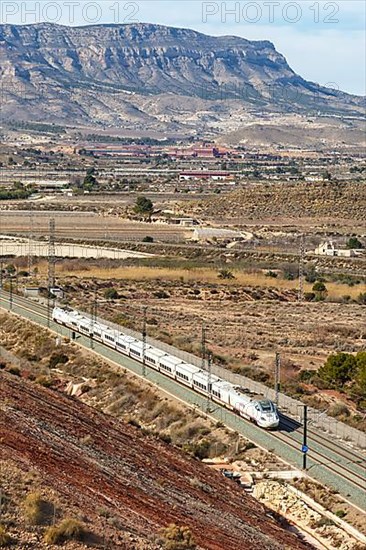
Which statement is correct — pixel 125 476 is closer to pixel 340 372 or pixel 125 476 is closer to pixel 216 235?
pixel 340 372

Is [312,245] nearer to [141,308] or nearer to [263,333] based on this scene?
[141,308]

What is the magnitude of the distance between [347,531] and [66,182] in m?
161

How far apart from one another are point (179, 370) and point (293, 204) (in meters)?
99.4

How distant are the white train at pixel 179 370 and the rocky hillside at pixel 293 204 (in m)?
80.4

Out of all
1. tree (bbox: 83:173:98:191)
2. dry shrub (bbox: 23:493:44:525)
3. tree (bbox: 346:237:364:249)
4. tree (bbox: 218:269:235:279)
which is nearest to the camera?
dry shrub (bbox: 23:493:44:525)

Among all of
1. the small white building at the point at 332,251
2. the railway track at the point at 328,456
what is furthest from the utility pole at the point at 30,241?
the railway track at the point at 328,456

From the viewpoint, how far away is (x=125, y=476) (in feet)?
84.2

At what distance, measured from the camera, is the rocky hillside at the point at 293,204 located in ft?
443

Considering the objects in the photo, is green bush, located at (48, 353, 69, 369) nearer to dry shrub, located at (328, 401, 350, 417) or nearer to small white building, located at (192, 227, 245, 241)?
dry shrub, located at (328, 401, 350, 417)

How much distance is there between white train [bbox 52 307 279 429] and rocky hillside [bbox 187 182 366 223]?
80.4m

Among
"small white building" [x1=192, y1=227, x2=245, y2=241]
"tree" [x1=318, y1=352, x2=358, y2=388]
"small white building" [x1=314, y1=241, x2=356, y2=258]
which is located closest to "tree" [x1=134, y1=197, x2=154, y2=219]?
"small white building" [x1=192, y1=227, x2=245, y2=241]

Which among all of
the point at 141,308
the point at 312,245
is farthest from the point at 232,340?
the point at 312,245

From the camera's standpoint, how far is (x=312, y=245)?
352ft

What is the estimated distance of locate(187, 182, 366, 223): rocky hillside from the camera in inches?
5315
